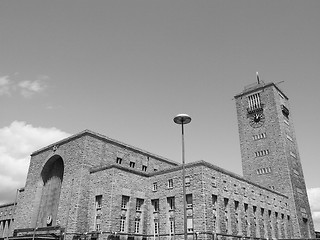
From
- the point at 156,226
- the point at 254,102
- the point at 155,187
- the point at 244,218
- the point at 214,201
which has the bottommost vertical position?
the point at 156,226

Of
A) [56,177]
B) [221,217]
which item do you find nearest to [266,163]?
[221,217]

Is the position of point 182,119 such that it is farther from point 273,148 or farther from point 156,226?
point 273,148

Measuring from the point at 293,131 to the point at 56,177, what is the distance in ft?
156

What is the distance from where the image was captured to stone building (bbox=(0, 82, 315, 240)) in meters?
31.7

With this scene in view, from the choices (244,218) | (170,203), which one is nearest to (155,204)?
(170,203)

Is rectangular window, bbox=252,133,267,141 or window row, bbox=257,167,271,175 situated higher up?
rectangular window, bbox=252,133,267,141

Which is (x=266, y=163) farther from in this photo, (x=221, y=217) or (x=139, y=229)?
(x=139, y=229)

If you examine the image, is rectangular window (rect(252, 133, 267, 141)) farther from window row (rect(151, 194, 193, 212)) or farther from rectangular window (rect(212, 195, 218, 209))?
window row (rect(151, 194, 193, 212))

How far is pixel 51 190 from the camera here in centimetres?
3962

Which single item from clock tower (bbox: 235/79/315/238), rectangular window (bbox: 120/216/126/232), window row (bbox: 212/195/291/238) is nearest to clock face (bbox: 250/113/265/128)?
clock tower (bbox: 235/79/315/238)

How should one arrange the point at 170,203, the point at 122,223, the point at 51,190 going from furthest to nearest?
the point at 51,190 < the point at 170,203 < the point at 122,223

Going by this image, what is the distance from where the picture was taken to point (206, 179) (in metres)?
32.3

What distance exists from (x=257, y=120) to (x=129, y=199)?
35.8 metres

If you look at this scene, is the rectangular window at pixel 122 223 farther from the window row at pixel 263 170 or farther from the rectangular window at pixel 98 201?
the window row at pixel 263 170
